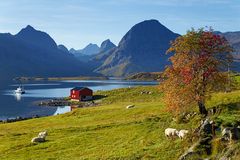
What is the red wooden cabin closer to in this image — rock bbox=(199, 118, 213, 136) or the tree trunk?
the tree trunk

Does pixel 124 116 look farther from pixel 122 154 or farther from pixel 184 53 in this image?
pixel 122 154

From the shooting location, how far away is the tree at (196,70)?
47.0 meters

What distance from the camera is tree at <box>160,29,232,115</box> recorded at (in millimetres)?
47000

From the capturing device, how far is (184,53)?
48.6 meters

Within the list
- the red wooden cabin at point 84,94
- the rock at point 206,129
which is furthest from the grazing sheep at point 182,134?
the red wooden cabin at point 84,94

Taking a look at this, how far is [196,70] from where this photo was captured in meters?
47.7

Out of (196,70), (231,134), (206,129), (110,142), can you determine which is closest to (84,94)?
→ (196,70)

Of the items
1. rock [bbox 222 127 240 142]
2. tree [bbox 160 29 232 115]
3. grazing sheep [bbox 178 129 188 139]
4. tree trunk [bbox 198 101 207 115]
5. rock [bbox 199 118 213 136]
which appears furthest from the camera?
tree trunk [bbox 198 101 207 115]

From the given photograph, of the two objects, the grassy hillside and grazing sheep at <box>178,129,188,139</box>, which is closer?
the grassy hillside

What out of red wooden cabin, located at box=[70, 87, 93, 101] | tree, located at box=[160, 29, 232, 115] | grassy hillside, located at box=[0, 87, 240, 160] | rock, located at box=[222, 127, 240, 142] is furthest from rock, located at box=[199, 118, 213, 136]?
red wooden cabin, located at box=[70, 87, 93, 101]

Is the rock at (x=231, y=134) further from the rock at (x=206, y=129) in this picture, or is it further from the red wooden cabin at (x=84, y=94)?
the red wooden cabin at (x=84, y=94)

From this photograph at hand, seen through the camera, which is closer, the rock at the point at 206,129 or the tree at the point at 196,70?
the rock at the point at 206,129

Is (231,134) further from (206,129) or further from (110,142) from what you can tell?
(110,142)

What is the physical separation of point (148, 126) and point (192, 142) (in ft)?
54.7
